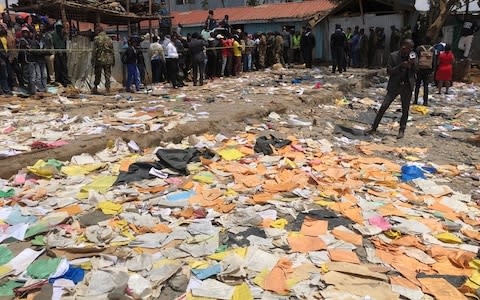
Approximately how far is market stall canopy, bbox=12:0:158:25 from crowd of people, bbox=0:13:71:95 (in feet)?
5.20

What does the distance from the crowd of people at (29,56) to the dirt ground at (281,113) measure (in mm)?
620

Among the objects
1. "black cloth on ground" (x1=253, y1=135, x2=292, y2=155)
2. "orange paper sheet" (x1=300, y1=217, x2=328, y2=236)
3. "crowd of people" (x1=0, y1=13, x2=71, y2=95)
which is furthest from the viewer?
"crowd of people" (x1=0, y1=13, x2=71, y2=95)

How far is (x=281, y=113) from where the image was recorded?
30.7ft

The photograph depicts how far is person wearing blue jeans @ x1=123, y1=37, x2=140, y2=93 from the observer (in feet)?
36.2

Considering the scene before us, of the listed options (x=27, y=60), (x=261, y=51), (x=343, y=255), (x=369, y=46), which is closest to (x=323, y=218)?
(x=343, y=255)

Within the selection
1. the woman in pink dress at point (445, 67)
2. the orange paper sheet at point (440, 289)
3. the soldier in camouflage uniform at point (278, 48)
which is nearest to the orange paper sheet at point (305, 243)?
the orange paper sheet at point (440, 289)

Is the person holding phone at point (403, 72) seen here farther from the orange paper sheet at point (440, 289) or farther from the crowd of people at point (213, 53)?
the crowd of people at point (213, 53)

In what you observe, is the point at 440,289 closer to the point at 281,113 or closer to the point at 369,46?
the point at 281,113

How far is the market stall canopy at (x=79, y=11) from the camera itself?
12359 millimetres

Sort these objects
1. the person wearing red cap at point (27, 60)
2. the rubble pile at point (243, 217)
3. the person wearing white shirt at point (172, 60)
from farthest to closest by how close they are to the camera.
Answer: the person wearing white shirt at point (172, 60)
the person wearing red cap at point (27, 60)
the rubble pile at point (243, 217)

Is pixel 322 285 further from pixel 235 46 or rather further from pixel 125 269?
pixel 235 46

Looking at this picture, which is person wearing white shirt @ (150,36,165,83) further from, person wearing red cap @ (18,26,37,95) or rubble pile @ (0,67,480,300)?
rubble pile @ (0,67,480,300)

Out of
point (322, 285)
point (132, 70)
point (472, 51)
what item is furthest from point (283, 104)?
point (472, 51)

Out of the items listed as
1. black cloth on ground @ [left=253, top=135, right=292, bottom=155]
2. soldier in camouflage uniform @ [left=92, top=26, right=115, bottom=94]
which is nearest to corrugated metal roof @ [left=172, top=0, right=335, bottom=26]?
soldier in camouflage uniform @ [left=92, top=26, right=115, bottom=94]
